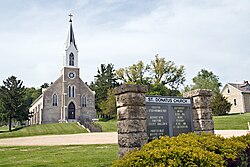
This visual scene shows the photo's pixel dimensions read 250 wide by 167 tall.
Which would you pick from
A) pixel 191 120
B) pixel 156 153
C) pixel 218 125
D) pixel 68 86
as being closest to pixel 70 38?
pixel 68 86

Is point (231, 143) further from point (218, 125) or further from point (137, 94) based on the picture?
point (218, 125)

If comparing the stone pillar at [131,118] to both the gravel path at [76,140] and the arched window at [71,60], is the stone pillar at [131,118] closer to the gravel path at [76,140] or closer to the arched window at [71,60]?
the gravel path at [76,140]

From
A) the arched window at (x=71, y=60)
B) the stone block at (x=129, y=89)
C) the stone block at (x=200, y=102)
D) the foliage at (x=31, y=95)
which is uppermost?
the arched window at (x=71, y=60)

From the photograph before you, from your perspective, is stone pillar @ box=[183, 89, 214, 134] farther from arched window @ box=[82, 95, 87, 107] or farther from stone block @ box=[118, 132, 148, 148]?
arched window @ box=[82, 95, 87, 107]

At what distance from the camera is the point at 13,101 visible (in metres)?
46.2

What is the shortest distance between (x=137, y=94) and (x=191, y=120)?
2414 millimetres

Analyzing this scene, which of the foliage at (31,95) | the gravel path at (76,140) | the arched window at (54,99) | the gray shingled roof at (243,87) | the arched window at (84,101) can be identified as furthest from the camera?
the foliage at (31,95)

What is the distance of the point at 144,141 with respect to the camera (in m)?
6.50

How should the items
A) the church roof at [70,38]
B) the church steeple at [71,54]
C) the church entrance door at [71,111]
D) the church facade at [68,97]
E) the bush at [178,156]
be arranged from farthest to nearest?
the church roof at [70,38] < the church steeple at [71,54] < the church entrance door at [71,111] < the church facade at [68,97] < the bush at [178,156]

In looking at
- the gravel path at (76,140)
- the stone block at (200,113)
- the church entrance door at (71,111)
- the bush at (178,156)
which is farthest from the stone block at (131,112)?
the church entrance door at (71,111)

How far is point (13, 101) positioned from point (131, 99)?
44369 mm

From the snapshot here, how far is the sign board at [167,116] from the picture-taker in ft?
22.7

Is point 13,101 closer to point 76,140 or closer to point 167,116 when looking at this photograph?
point 76,140

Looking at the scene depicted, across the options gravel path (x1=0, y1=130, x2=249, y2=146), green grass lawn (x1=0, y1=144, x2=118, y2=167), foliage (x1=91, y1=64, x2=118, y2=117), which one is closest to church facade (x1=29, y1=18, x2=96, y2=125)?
foliage (x1=91, y1=64, x2=118, y2=117)
